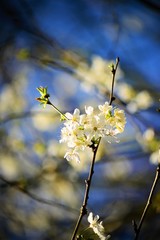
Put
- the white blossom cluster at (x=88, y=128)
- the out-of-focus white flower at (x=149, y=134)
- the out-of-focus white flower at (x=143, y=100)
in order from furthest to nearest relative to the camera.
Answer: the out-of-focus white flower at (x=143, y=100)
the out-of-focus white flower at (x=149, y=134)
the white blossom cluster at (x=88, y=128)

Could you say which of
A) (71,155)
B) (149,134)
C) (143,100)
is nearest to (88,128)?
(71,155)

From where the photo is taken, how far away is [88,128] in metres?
0.99

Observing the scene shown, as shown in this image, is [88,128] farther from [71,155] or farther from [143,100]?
[143,100]

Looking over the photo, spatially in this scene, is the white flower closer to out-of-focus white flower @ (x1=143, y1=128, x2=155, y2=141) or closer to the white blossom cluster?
the white blossom cluster

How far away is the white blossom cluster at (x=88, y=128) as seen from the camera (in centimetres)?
98

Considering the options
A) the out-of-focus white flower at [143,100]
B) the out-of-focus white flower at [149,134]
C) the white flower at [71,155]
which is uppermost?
the out-of-focus white flower at [143,100]

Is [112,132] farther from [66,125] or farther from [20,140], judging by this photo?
[20,140]

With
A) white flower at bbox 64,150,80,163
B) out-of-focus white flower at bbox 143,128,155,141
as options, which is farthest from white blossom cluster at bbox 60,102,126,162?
out-of-focus white flower at bbox 143,128,155,141

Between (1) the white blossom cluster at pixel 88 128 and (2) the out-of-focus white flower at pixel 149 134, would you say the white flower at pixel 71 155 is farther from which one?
(2) the out-of-focus white flower at pixel 149 134

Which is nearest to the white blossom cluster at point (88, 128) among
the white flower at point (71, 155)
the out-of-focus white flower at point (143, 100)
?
the white flower at point (71, 155)

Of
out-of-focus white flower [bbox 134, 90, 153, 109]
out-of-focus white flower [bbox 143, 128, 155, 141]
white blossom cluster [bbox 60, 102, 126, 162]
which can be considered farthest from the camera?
out-of-focus white flower [bbox 134, 90, 153, 109]

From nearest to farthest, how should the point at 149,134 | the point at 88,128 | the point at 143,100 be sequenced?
the point at 88,128, the point at 149,134, the point at 143,100

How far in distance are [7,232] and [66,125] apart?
243 cm

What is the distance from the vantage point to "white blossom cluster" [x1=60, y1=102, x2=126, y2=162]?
985 mm
